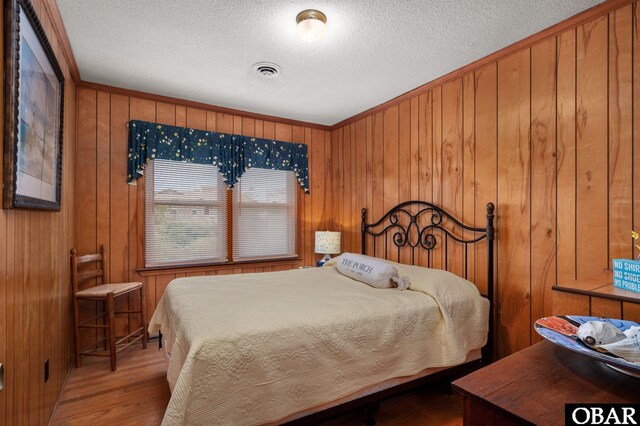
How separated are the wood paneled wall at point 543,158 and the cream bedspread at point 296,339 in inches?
16.1

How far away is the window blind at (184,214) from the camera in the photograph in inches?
130

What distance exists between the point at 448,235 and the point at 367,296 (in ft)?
3.53

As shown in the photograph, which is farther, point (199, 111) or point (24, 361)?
point (199, 111)

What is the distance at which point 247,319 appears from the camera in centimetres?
166

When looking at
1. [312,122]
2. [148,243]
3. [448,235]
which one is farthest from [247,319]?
[312,122]

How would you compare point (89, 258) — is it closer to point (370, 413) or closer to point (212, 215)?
point (212, 215)

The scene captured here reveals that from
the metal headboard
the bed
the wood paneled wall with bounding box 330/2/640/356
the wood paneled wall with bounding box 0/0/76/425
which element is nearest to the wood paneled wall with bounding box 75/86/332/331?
the wood paneled wall with bounding box 0/0/76/425

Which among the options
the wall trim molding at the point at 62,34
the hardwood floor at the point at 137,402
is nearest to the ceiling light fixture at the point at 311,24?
the wall trim molding at the point at 62,34

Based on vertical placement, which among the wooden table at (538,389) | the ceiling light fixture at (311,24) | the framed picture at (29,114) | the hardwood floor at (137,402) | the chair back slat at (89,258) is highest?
the ceiling light fixture at (311,24)

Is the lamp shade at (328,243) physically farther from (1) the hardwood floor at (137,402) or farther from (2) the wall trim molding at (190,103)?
(1) the hardwood floor at (137,402)

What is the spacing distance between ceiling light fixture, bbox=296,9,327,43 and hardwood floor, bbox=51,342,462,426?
93.8 inches

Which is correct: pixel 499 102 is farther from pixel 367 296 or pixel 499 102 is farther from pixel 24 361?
pixel 24 361

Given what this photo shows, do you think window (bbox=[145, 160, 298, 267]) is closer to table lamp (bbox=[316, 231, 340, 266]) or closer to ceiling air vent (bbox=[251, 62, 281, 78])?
table lamp (bbox=[316, 231, 340, 266])

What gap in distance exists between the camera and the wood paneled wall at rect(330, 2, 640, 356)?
5.98 ft
